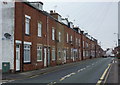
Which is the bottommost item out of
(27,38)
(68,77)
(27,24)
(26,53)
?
(68,77)

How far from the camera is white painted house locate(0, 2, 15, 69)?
971 inches

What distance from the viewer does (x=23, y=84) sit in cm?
1530

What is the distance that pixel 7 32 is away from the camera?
2497cm

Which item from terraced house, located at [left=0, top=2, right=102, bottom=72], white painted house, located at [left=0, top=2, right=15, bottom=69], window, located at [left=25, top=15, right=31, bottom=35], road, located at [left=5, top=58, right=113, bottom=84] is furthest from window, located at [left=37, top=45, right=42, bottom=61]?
white painted house, located at [left=0, top=2, right=15, bottom=69]

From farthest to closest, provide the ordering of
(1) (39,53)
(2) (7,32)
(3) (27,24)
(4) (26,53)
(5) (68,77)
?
(1) (39,53) → (3) (27,24) → (4) (26,53) → (2) (7,32) → (5) (68,77)

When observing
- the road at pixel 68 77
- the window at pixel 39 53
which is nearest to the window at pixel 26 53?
the road at pixel 68 77

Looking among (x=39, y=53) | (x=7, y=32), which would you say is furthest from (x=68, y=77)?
(x=39, y=53)

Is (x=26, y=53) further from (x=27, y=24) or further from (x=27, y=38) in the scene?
(x=27, y=24)

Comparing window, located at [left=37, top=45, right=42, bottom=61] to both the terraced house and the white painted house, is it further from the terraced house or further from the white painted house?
the white painted house

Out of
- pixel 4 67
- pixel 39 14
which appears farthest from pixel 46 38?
pixel 4 67

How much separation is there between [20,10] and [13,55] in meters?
4.88

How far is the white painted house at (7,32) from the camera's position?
24.7 meters

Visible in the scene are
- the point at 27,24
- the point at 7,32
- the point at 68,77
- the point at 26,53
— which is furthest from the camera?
the point at 27,24

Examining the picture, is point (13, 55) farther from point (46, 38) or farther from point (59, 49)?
point (59, 49)
